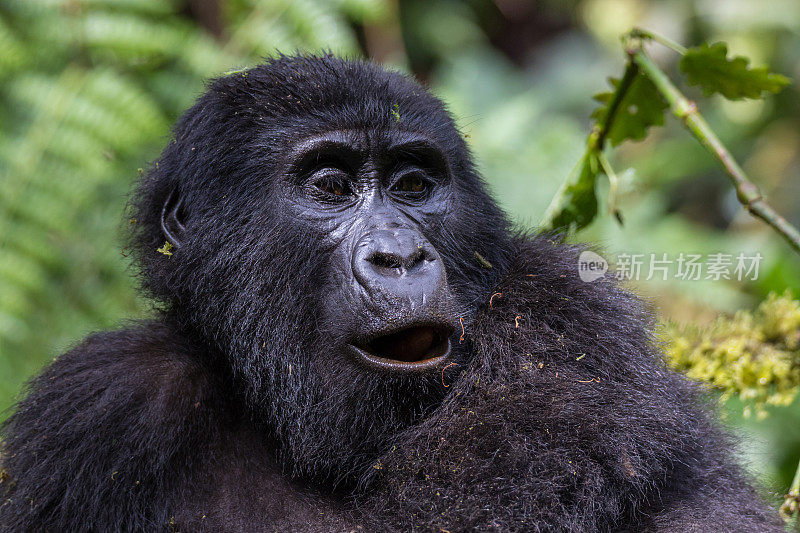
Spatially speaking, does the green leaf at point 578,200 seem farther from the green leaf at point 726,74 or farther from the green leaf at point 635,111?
the green leaf at point 726,74

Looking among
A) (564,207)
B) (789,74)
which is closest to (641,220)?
(564,207)

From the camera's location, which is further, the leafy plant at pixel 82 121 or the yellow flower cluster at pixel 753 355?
the leafy plant at pixel 82 121

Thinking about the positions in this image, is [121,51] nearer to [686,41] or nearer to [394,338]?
[394,338]

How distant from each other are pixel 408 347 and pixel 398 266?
0.90 ft

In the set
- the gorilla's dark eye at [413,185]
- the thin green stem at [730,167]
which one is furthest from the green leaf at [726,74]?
the gorilla's dark eye at [413,185]

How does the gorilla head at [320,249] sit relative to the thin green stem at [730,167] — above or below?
below

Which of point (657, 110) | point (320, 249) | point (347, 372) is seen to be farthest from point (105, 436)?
point (657, 110)

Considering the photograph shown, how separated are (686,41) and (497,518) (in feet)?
24.9

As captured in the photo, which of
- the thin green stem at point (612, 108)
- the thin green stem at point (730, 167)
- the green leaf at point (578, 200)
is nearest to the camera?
the thin green stem at point (730, 167)

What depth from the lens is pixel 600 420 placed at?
212cm

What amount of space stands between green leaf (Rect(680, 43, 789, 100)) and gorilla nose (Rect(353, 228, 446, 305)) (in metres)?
1.19

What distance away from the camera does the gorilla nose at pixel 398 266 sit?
84.0 inches

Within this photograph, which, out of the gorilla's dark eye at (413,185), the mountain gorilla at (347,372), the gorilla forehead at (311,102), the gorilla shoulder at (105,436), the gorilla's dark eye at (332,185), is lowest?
the gorilla shoulder at (105,436)

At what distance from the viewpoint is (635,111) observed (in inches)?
113
